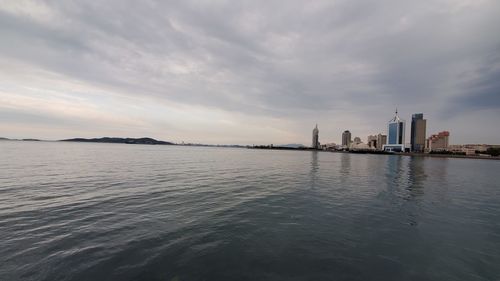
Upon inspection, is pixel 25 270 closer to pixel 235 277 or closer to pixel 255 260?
pixel 235 277

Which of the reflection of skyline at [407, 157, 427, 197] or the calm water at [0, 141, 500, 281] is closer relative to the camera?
the calm water at [0, 141, 500, 281]

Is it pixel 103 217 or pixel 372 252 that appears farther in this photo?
pixel 103 217

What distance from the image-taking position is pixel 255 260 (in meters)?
9.36

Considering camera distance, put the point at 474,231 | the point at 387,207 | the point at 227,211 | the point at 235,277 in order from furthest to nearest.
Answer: the point at 387,207 < the point at 227,211 < the point at 474,231 < the point at 235,277

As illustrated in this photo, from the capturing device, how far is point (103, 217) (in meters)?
14.1

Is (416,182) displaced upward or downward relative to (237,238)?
upward

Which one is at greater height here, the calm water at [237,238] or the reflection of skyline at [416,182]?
the reflection of skyline at [416,182]

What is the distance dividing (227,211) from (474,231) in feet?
51.5

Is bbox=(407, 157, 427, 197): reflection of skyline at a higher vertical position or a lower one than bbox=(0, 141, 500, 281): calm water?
higher

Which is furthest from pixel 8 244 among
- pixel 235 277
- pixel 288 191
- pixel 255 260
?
pixel 288 191

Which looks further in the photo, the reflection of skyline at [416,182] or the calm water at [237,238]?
the reflection of skyline at [416,182]

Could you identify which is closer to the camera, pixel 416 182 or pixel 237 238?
pixel 237 238

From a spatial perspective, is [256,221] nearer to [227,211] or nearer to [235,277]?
[227,211]

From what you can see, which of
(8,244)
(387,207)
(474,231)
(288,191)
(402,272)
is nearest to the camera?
(402,272)
